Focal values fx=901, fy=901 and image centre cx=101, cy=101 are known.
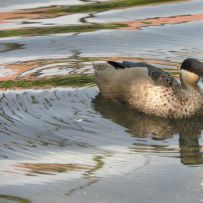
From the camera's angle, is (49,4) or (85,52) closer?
(85,52)

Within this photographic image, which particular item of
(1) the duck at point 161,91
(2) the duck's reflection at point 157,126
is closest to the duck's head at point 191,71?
(1) the duck at point 161,91

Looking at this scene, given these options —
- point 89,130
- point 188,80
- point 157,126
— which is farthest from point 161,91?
point 89,130

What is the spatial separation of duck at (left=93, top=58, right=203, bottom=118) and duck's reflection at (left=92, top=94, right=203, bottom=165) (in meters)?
0.08

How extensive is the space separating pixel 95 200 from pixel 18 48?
4.61 m

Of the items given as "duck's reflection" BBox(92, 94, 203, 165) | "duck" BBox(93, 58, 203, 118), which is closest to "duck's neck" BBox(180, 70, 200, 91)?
"duck" BBox(93, 58, 203, 118)

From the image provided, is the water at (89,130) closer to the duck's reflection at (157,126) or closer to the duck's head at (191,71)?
the duck's reflection at (157,126)

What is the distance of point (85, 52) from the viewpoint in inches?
394

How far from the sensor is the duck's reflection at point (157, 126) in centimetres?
707

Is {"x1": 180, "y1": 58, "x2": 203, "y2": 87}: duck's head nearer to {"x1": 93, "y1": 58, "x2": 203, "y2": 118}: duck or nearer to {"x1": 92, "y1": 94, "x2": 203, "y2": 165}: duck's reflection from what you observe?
{"x1": 93, "y1": 58, "x2": 203, "y2": 118}: duck

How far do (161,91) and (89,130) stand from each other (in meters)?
0.97

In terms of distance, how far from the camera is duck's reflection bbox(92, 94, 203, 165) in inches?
278

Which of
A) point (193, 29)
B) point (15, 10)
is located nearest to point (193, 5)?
point (193, 29)

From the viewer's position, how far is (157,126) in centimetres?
782

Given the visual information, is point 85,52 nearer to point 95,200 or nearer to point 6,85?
point 6,85
